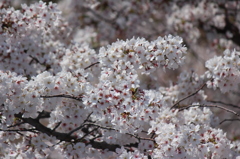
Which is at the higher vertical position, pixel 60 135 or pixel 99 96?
pixel 60 135

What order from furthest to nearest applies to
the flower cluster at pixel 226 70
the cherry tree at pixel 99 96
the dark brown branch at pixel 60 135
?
the dark brown branch at pixel 60 135 < the flower cluster at pixel 226 70 < the cherry tree at pixel 99 96

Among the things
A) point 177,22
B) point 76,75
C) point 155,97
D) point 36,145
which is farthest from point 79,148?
point 177,22

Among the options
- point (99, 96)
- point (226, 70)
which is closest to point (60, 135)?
point (99, 96)

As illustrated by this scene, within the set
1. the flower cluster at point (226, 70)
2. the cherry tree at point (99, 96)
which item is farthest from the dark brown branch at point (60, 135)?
the flower cluster at point (226, 70)

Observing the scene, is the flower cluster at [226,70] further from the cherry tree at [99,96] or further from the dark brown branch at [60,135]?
the dark brown branch at [60,135]

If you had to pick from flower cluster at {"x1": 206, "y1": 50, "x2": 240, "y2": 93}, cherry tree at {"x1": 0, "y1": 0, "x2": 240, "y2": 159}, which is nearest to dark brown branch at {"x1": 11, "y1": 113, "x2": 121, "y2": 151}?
cherry tree at {"x1": 0, "y1": 0, "x2": 240, "y2": 159}

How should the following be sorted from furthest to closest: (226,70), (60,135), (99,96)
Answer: (60,135)
(226,70)
(99,96)

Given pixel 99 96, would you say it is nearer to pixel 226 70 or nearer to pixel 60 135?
pixel 60 135

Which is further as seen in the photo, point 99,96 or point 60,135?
point 60,135

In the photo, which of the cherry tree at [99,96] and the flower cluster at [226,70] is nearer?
the cherry tree at [99,96]

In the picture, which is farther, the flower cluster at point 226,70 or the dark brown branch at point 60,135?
the dark brown branch at point 60,135

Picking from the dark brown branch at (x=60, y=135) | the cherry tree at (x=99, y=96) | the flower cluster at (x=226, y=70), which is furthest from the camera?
the dark brown branch at (x=60, y=135)

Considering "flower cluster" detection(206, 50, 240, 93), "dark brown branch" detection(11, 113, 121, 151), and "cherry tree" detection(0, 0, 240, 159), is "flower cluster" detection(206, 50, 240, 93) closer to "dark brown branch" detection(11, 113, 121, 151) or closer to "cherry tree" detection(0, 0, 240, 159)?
"cherry tree" detection(0, 0, 240, 159)

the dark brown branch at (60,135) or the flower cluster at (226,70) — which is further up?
the flower cluster at (226,70)
